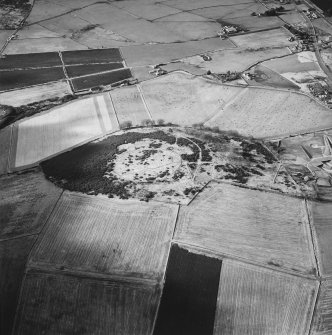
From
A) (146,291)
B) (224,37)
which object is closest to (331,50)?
(224,37)

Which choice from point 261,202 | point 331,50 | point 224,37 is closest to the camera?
point 261,202

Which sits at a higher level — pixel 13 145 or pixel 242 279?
pixel 242 279

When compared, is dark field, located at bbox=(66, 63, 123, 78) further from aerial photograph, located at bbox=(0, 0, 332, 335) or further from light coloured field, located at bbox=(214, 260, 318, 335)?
light coloured field, located at bbox=(214, 260, 318, 335)

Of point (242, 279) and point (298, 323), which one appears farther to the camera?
point (242, 279)

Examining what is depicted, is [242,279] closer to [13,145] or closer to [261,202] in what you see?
[261,202]

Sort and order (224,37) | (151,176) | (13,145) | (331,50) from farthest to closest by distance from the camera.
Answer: (224,37)
(331,50)
(13,145)
(151,176)

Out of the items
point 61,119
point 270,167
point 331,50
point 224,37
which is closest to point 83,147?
point 61,119

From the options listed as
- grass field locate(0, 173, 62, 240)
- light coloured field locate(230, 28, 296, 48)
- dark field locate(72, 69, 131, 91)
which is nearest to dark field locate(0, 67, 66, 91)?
dark field locate(72, 69, 131, 91)
